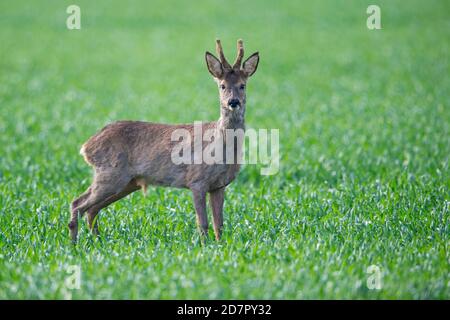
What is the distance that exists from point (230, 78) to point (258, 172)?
4.26 metres

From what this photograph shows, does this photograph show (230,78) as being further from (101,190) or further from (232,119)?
(101,190)

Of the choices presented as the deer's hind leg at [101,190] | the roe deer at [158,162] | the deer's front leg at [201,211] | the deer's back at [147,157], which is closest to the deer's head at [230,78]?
the roe deer at [158,162]

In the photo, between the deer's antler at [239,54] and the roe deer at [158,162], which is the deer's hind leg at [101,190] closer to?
the roe deer at [158,162]

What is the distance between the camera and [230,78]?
7742 mm

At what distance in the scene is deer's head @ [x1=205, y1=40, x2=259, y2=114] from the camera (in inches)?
302

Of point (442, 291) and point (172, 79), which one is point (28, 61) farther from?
point (442, 291)

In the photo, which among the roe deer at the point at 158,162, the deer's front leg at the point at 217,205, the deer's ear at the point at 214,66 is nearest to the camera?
the deer's ear at the point at 214,66

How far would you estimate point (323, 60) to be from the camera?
86.2ft

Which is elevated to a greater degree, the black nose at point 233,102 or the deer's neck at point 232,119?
the black nose at point 233,102

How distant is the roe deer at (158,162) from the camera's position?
7801 mm

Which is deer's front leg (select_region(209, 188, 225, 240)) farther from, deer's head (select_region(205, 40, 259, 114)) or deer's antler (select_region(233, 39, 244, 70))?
deer's antler (select_region(233, 39, 244, 70))

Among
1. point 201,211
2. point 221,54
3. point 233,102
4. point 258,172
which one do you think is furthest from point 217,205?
point 258,172

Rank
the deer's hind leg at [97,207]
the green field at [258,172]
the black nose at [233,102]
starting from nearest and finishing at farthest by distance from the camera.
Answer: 1. the green field at [258,172]
2. the black nose at [233,102]
3. the deer's hind leg at [97,207]
